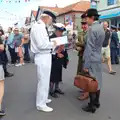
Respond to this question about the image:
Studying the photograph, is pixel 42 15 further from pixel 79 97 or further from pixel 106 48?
pixel 106 48

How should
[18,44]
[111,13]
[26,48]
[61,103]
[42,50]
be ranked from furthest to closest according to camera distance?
Answer: 1. [111,13]
2. [26,48]
3. [18,44]
4. [61,103]
5. [42,50]

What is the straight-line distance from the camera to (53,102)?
21.0ft

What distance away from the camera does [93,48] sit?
5.40m

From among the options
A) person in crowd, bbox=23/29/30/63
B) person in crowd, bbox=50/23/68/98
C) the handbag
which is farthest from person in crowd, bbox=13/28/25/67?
the handbag

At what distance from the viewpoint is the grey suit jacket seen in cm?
530

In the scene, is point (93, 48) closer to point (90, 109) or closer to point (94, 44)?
point (94, 44)

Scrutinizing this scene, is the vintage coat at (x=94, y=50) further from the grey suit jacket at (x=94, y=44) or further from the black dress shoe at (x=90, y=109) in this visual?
the black dress shoe at (x=90, y=109)

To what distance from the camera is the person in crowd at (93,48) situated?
5.32 meters

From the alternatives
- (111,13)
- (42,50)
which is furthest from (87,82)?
(111,13)

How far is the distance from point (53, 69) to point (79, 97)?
91 centimetres

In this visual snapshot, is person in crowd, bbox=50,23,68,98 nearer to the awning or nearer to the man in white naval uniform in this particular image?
the man in white naval uniform

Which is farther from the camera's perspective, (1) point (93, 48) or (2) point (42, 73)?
(2) point (42, 73)

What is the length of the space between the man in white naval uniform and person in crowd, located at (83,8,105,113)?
2.30 ft

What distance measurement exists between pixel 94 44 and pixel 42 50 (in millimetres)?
973
